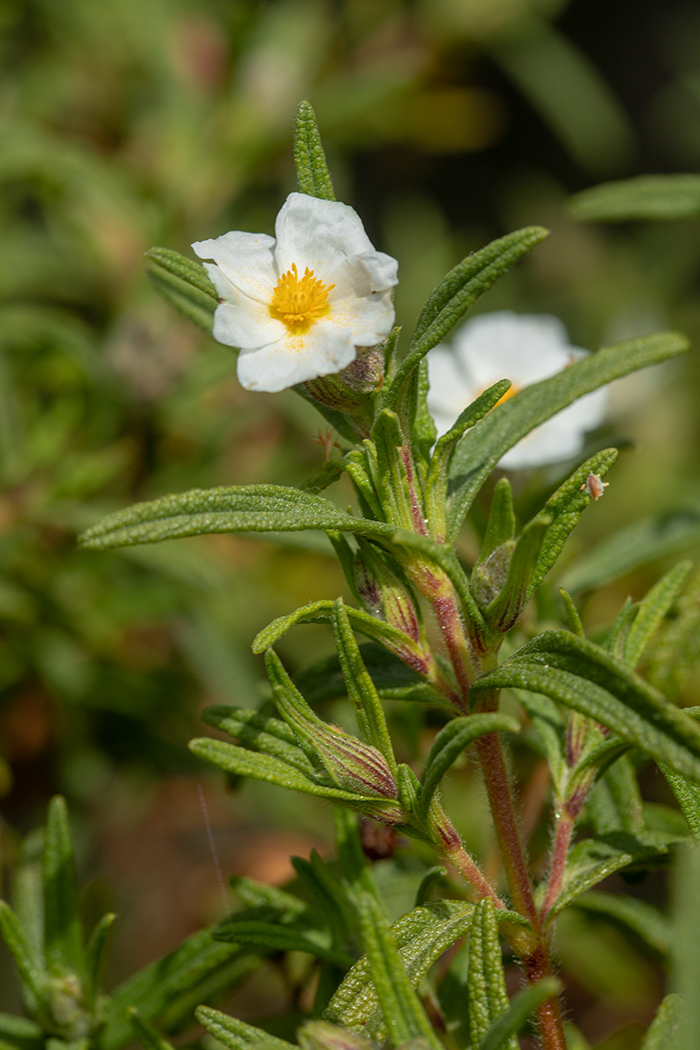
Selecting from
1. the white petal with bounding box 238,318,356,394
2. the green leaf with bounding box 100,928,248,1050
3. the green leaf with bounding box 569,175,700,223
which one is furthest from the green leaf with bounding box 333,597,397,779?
the green leaf with bounding box 569,175,700,223

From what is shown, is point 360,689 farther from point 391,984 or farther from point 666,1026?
point 666,1026

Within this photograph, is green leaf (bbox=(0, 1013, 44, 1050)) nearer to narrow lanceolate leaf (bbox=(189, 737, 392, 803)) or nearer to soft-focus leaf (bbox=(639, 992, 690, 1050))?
narrow lanceolate leaf (bbox=(189, 737, 392, 803))

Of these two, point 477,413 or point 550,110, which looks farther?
point 550,110

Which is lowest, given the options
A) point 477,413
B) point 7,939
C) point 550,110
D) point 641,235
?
point 7,939

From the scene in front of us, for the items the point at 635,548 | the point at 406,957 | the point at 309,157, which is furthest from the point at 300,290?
the point at 635,548

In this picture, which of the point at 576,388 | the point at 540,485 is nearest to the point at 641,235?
the point at 540,485

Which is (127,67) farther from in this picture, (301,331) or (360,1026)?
(360,1026)
